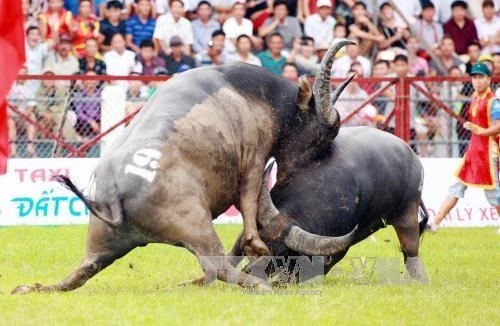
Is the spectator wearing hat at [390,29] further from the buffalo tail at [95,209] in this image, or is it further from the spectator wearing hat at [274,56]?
the buffalo tail at [95,209]

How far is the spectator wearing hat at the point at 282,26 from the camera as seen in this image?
19.8 meters

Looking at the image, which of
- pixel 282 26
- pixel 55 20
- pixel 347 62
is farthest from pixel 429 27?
pixel 55 20

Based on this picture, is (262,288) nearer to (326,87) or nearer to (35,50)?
(326,87)

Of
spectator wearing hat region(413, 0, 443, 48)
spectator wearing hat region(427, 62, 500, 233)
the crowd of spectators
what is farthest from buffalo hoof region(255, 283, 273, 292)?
spectator wearing hat region(413, 0, 443, 48)

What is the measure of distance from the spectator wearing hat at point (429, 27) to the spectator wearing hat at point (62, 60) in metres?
6.17

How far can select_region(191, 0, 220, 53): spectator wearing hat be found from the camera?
19547 millimetres

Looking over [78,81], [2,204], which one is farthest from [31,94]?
[2,204]

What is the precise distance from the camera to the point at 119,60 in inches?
730

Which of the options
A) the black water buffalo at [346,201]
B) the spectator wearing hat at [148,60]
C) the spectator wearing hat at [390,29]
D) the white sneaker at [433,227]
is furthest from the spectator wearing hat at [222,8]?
the black water buffalo at [346,201]

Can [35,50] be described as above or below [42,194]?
above

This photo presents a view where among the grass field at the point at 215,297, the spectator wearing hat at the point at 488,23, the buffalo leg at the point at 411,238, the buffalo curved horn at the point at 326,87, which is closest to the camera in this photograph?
the grass field at the point at 215,297

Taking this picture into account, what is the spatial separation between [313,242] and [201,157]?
3.97 feet

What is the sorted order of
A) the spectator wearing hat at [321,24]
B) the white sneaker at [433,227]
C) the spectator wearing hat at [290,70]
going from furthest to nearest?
the spectator wearing hat at [321,24] < the spectator wearing hat at [290,70] < the white sneaker at [433,227]

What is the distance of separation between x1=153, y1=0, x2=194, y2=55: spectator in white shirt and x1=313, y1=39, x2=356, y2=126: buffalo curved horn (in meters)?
9.48
